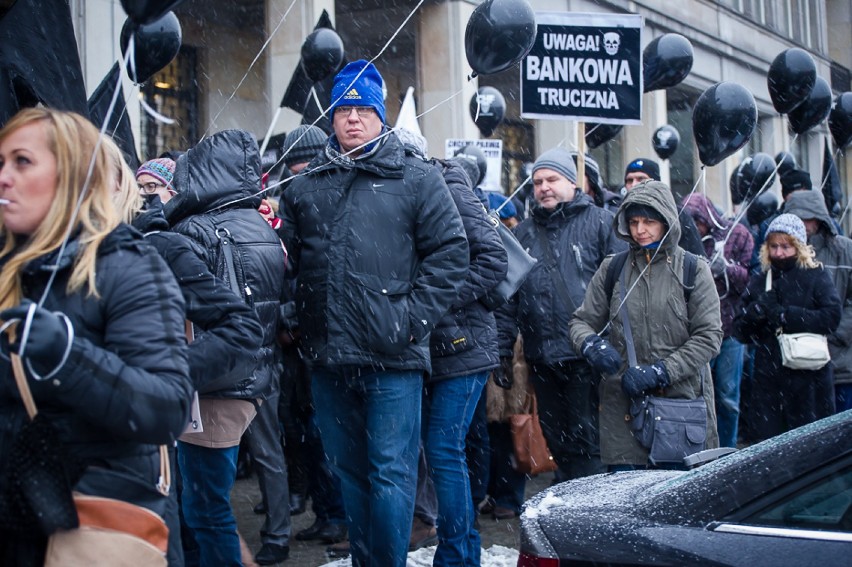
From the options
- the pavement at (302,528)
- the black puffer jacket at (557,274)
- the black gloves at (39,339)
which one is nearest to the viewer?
the black gloves at (39,339)

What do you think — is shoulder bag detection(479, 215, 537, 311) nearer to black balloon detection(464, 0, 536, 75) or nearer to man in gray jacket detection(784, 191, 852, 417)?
black balloon detection(464, 0, 536, 75)

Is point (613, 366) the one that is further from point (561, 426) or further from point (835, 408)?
point (835, 408)

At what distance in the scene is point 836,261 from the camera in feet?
26.0

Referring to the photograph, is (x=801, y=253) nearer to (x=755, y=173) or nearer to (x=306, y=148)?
(x=306, y=148)

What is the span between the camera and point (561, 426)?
6.55 m

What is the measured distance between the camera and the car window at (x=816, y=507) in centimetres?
271

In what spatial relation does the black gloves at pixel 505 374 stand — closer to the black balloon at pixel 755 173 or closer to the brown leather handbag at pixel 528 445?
the brown leather handbag at pixel 528 445

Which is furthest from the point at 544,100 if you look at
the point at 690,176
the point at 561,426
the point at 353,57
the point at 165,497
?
the point at 690,176

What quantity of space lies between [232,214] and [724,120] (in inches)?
167

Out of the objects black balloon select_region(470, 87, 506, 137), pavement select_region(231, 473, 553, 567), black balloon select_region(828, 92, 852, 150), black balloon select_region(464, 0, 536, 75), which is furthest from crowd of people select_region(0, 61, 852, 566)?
black balloon select_region(470, 87, 506, 137)

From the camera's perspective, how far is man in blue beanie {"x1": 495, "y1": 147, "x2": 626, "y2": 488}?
21.2 ft

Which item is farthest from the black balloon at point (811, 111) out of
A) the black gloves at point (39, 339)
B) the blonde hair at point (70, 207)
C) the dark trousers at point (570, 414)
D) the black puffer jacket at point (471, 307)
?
the black gloves at point (39, 339)

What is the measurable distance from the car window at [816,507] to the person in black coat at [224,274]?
2.20 meters

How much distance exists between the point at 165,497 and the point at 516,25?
14.0ft
